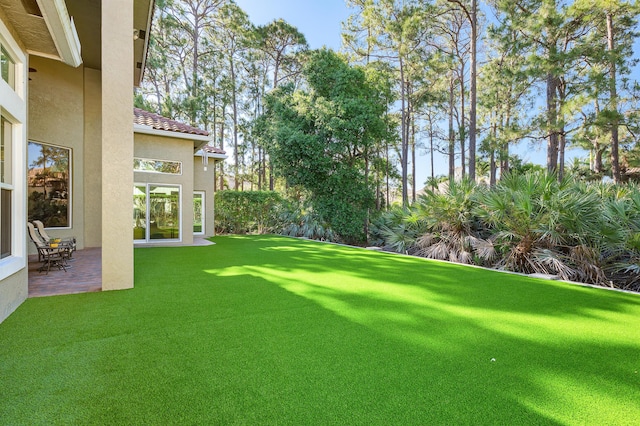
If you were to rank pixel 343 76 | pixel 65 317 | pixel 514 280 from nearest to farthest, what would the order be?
1. pixel 65 317
2. pixel 514 280
3. pixel 343 76

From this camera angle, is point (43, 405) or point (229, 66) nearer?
point (43, 405)

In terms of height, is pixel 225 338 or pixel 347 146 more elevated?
pixel 347 146

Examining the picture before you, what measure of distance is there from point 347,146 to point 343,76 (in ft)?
11.3

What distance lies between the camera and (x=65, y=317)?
13.3 ft

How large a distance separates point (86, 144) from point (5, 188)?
288 inches

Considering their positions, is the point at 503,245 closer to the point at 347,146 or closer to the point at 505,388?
the point at 505,388

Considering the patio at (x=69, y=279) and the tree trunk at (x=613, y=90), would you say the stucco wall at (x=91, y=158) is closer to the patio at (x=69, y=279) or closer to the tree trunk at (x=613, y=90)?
the patio at (x=69, y=279)

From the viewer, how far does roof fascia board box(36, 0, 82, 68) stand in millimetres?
4039

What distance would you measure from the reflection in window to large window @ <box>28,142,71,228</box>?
2177mm

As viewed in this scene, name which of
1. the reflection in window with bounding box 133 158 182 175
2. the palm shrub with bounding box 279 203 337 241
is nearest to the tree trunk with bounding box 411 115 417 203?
the palm shrub with bounding box 279 203 337 241

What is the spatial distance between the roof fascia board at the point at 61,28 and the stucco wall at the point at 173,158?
→ 5857 millimetres

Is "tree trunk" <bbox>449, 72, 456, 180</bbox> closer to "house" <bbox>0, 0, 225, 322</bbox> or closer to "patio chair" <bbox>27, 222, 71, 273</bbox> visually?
"house" <bbox>0, 0, 225, 322</bbox>

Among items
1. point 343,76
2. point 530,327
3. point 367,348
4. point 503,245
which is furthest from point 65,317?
point 343,76

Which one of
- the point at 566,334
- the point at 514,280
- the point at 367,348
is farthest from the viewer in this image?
the point at 514,280
